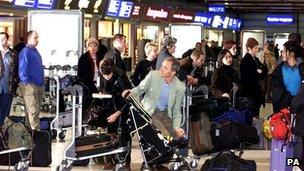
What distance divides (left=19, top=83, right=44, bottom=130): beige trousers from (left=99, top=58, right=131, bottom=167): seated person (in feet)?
7.66

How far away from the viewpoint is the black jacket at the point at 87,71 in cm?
994

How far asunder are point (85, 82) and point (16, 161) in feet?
5.29

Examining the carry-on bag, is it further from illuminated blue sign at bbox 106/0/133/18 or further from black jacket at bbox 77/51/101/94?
illuminated blue sign at bbox 106/0/133/18

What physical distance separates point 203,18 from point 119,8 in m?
14.0

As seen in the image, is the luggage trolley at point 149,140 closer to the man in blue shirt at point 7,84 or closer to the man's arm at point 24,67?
the man in blue shirt at point 7,84

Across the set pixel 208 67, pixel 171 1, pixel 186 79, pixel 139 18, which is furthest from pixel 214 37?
pixel 186 79

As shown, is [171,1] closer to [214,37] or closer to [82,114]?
[214,37]

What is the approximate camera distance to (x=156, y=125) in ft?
27.4

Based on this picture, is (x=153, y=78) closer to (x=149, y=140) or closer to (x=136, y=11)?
(x=149, y=140)

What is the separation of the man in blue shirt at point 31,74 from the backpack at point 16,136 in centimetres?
256

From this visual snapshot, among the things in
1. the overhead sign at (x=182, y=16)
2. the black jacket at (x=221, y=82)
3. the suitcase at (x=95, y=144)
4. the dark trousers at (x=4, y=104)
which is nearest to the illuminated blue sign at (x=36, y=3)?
the dark trousers at (x=4, y=104)

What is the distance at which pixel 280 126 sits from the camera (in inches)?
311

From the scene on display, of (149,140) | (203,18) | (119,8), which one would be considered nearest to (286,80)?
(149,140)

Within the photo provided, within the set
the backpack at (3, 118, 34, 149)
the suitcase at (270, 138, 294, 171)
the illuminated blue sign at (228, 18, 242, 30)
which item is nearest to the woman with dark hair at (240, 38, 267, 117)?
the suitcase at (270, 138, 294, 171)
